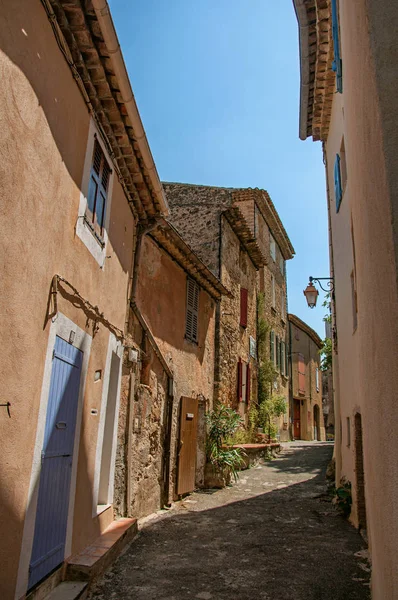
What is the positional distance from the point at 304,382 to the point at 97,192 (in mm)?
21999

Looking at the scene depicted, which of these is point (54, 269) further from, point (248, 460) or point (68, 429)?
point (248, 460)

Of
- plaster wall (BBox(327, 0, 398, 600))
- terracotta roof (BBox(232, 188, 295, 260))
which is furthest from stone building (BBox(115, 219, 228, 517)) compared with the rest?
terracotta roof (BBox(232, 188, 295, 260))

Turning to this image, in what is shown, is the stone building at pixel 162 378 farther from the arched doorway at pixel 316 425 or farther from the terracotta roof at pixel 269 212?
the arched doorway at pixel 316 425

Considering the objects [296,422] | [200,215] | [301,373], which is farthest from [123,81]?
[296,422]

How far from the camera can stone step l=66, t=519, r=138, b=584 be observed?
4.62 metres

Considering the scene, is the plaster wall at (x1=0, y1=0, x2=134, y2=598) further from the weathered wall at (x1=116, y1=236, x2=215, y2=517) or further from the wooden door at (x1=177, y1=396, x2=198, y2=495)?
the wooden door at (x1=177, y1=396, x2=198, y2=495)

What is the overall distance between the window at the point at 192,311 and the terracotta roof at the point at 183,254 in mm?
209

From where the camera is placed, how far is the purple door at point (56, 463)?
404 centimetres

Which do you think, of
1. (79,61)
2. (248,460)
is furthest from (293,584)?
(248,460)

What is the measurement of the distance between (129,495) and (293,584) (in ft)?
9.09

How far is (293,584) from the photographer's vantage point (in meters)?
4.96

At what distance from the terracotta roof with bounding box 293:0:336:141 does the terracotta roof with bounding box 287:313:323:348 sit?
1404cm

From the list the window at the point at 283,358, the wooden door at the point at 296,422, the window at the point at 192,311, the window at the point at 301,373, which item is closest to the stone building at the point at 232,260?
the window at the point at 192,311

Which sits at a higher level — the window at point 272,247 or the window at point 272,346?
the window at point 272,247
